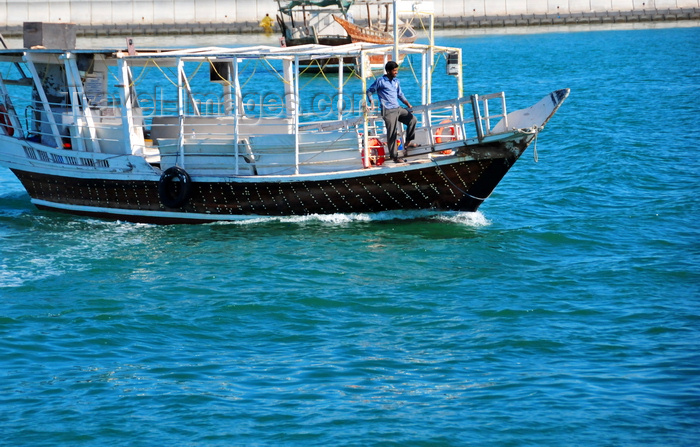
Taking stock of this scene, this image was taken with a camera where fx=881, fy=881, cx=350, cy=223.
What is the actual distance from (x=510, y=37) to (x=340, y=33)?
19.6 metres

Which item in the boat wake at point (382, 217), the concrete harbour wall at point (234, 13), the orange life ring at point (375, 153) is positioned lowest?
the boat wake at point (382, 217)

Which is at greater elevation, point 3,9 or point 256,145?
point 3,9

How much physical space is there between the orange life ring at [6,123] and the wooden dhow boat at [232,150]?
0.05 metres

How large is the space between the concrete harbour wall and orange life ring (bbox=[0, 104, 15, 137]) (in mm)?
49673

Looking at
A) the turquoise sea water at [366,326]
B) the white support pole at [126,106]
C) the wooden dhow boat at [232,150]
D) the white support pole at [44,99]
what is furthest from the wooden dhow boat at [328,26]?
the turquoise sea water at [366,326]

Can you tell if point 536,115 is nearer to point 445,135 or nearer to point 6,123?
point 445,135

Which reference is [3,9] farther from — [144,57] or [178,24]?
[144,57]

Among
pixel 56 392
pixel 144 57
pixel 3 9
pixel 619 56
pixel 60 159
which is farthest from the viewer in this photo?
pixel 3 9

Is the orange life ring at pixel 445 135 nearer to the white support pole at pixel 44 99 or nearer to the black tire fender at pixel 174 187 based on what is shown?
the black tire fender at pixel 174 187

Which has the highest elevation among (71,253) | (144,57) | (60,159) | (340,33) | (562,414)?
(340,33)

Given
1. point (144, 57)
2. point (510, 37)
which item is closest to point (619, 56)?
point (510, 37)

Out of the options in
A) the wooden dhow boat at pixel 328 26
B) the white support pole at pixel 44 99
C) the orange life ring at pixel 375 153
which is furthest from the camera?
the wooden dhow boat at pixel 328 26

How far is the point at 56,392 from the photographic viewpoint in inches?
418

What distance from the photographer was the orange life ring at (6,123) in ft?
65.6
